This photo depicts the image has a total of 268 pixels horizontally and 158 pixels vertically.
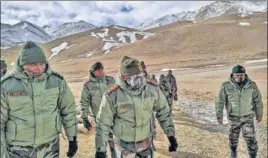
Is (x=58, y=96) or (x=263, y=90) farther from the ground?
(x=58, y=96)

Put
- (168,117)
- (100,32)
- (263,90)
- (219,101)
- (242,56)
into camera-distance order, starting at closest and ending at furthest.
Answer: (168,117) < (219,101) < (263,90) < (242,56) < (100,32)

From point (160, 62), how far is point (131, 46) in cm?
2930

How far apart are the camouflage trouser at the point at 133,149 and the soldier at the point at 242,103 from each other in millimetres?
3643

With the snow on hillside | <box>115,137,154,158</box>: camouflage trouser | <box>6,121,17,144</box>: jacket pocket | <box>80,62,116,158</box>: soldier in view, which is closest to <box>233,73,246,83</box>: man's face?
<box>80,62,116,158</box>: soldier

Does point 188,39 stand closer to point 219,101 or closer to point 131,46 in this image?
point 131,46

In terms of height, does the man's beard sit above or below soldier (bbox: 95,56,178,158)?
above

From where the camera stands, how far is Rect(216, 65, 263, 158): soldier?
8633 millimetres

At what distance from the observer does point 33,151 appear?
5148mm

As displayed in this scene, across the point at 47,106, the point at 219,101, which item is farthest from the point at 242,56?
the point at 47,106

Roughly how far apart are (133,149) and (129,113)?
0.51 metres

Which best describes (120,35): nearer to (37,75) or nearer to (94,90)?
(94,90)

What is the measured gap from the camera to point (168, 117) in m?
5.69

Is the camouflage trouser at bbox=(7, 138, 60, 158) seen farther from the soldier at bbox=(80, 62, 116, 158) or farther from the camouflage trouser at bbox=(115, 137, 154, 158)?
the soldier at bbox=(80, 62, 116, 158)

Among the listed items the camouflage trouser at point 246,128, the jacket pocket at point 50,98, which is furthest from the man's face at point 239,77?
the jacket pocket at point 50,98
